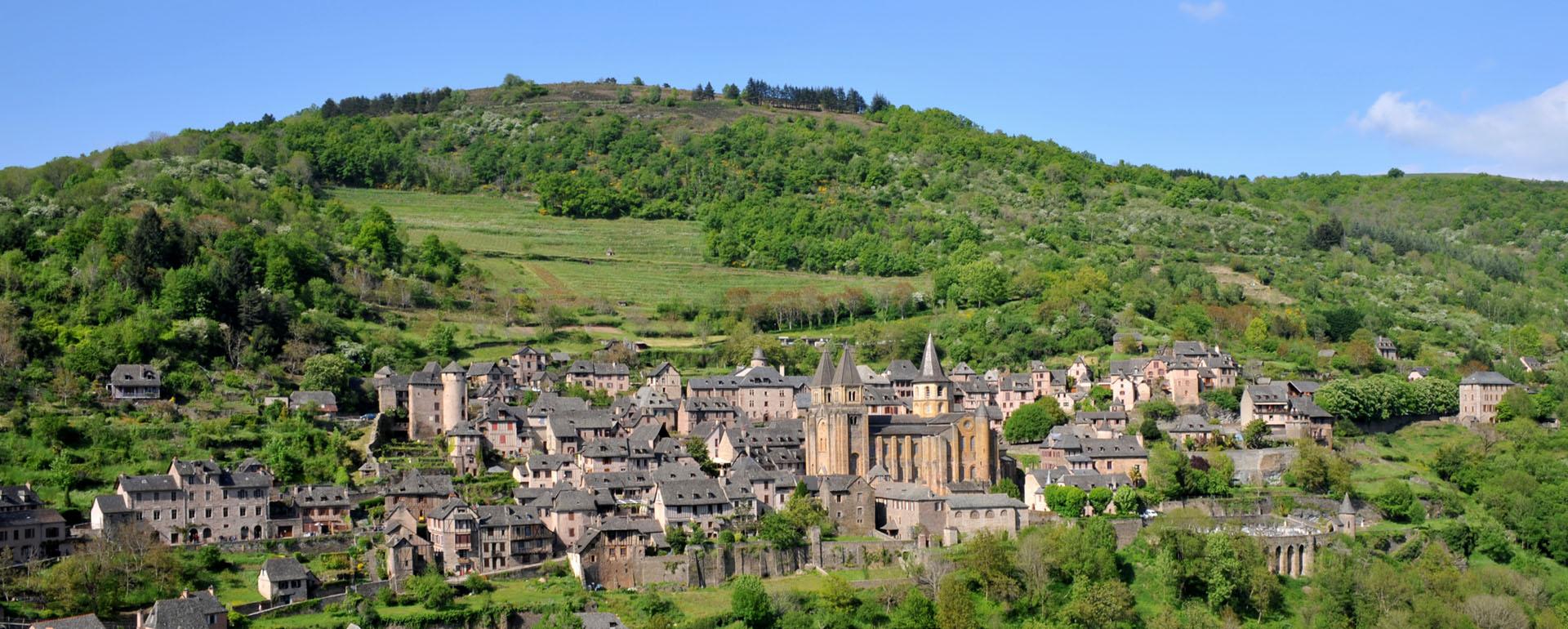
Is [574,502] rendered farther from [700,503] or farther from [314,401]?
[314,401]

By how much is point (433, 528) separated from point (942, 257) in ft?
258

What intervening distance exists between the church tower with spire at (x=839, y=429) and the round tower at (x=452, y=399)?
18491mm

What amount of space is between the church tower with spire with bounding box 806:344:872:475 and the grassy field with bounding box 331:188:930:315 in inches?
1619

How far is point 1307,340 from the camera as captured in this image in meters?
110

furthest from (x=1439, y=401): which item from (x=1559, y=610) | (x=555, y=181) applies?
(x=555, y=181)

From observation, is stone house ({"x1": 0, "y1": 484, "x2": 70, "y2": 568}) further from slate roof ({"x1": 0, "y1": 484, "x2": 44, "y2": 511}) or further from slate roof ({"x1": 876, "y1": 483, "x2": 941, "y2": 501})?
slate roof ({"x1": 876, "y1": 483, "x2": 941, "y2": 501})

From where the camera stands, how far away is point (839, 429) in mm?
79000

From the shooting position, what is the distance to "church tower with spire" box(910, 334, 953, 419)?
89.4 meters

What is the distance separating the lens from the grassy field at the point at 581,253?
12531cm

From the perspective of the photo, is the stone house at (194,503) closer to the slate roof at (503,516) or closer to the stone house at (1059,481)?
the slate roof at (503,516)

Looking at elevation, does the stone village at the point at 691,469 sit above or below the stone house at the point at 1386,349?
below

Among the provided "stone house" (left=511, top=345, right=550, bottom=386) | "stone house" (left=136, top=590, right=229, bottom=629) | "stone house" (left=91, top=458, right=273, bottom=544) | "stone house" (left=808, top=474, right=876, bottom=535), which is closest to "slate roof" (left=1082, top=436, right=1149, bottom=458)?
"stone house" (left=808, top=474, right=876, bottom=535)

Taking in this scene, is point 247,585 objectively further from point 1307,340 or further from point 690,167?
point 690,167

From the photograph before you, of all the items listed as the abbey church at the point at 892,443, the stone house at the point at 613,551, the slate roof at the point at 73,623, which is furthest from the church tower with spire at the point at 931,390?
the slate roof at the point at 73,623
